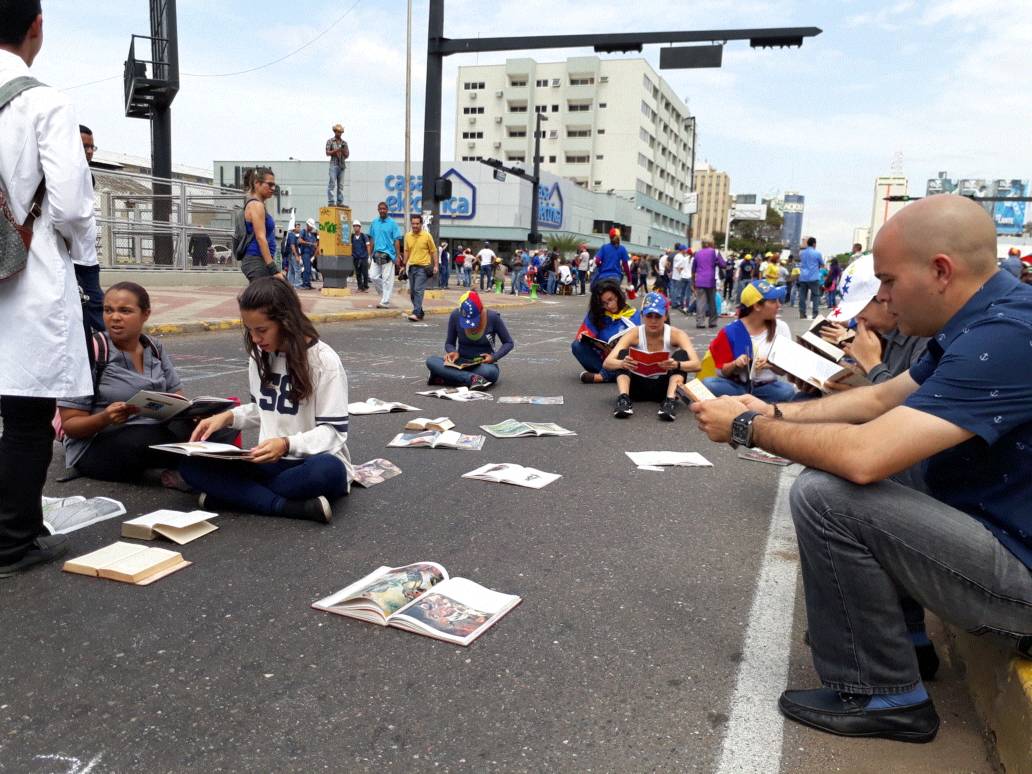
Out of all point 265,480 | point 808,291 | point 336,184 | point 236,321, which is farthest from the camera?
point 808,291

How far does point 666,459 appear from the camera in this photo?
5.29 meters

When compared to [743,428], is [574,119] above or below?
above

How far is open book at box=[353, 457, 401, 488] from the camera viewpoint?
4.49 meters

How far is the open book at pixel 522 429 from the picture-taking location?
590 centimetres

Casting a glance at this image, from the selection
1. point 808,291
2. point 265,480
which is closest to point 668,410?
point 265,480

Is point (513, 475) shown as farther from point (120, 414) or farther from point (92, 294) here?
point (92, 294)

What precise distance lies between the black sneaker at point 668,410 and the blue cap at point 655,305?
32.0 inches

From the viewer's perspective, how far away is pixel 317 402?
153 inches

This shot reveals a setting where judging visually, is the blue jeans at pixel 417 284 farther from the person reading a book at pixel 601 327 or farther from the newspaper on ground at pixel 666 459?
the newspaper on ground at pixel 666 459

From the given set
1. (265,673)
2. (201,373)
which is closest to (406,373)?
(201,373)

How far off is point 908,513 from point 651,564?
1.53 m

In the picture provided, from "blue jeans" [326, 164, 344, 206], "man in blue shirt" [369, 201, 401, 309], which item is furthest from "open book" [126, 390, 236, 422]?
"blue jeans" [326, 164, 344, 206]

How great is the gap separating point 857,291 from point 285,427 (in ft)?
10.5

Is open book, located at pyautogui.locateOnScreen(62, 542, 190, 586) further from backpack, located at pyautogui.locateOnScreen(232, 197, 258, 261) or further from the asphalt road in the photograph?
backpack, located at pyautogui.locateOnScreen(232, 197, 258, 261)
